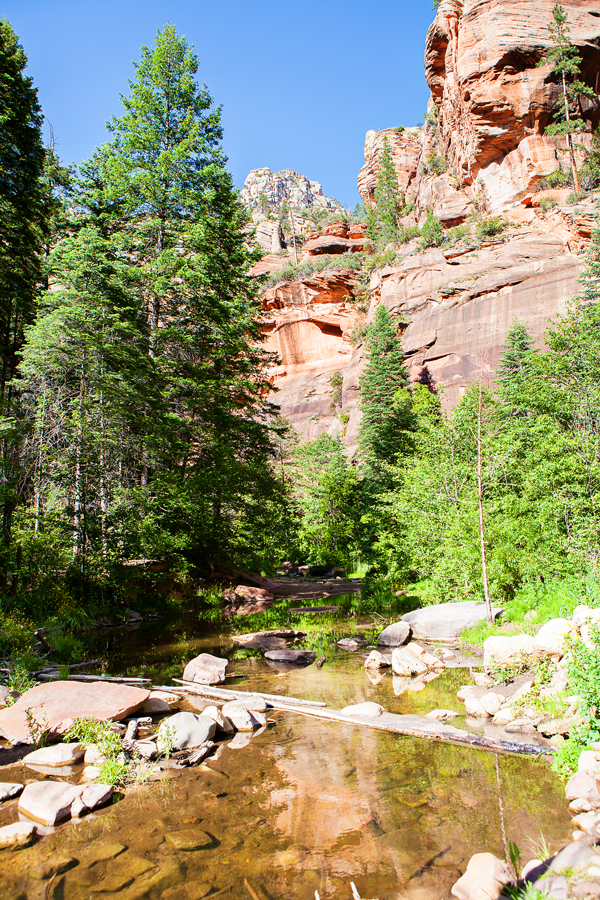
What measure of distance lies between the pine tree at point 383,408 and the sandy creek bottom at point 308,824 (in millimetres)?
22296

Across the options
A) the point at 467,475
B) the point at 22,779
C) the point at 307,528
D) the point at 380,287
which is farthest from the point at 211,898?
the point at 380,287

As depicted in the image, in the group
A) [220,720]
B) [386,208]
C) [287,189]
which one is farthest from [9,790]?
[287,189]

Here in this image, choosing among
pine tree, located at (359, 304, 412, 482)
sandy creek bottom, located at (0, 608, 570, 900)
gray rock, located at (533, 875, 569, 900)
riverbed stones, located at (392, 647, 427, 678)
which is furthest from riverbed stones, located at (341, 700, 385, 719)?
pine tree, located at (359, 304, 412, 482)

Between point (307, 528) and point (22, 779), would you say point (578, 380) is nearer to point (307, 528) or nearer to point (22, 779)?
point (22, 779)

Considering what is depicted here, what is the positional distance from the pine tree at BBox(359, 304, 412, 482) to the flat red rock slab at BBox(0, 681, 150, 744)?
2201 cm

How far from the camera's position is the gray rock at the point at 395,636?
11727 millimetres

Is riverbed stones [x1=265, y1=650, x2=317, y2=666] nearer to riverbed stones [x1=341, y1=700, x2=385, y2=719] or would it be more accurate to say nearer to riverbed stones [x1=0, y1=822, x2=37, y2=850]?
riverbed stones [x1=341, y1=700, x2=385, y2=719]

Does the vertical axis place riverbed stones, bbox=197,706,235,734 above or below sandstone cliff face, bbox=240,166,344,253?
below

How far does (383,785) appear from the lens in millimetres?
5066

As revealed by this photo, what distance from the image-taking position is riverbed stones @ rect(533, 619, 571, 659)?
728 centimetres

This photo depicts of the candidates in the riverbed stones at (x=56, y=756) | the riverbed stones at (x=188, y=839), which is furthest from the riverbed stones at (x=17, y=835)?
the riverbed stones at (x=56, y=756)

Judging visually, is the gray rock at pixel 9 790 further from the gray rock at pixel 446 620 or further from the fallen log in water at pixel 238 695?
the gray rock at pixel 446 620

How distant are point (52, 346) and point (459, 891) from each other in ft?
56.9

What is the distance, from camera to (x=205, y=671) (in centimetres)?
879
